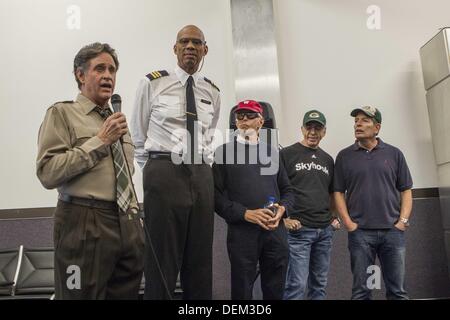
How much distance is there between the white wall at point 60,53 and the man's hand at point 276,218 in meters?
1.81

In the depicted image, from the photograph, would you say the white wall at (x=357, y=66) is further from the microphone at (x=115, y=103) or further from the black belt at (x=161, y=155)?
the microphone at (x=115, y=103)

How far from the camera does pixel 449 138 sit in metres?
3.60

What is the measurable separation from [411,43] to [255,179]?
2.59 meters

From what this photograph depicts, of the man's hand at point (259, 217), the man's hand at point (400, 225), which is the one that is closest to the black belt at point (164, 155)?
the man's hand at point (259, 217)

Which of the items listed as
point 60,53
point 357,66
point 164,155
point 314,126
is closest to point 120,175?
point 164,155

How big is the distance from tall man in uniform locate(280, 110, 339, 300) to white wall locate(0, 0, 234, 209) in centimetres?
107

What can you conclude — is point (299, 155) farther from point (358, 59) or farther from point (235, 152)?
point (358, 59)

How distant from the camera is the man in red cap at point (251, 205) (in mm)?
2047

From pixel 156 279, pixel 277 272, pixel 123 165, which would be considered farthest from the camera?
pixel 277 272

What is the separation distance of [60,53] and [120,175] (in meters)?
2.78

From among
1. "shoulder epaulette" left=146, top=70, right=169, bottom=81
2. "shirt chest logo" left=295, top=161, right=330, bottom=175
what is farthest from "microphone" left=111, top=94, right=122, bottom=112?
"shirt chest logo" left=295, top=161, right=330, bottom=175

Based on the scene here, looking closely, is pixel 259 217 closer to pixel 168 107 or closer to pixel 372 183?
pixel 168 107

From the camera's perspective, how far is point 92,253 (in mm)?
1441
